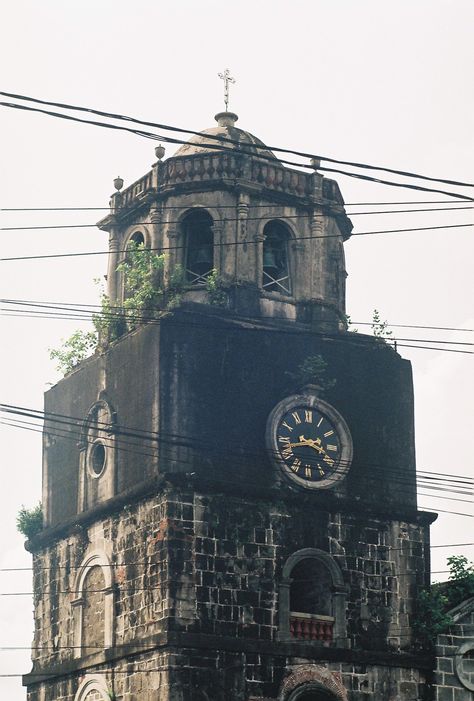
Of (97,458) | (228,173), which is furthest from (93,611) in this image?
(228,173)

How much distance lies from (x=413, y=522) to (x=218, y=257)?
833 cm

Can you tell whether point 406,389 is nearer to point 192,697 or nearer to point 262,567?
point 262,567

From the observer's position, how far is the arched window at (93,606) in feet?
142

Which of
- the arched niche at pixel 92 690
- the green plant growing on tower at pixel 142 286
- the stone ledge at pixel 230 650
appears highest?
the green plant growing on tower at pixel 142 286

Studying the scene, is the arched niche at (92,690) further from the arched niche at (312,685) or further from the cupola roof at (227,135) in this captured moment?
the cupola roof at (227,135)

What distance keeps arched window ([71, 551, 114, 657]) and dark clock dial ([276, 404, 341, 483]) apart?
523cm

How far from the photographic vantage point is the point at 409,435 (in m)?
45.7

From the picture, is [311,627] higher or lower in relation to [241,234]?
lower

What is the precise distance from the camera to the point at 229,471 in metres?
42.6

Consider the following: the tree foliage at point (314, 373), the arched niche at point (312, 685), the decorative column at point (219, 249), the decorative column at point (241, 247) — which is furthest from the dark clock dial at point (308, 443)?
the arched niche at point (312, 685)

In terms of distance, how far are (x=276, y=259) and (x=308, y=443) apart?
5.05m

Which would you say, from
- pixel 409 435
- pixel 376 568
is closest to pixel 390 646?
pixel 376 568

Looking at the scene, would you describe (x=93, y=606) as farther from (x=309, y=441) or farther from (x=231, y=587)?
(x=309, y=441)

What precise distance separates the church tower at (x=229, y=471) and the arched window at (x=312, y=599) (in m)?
0.05
